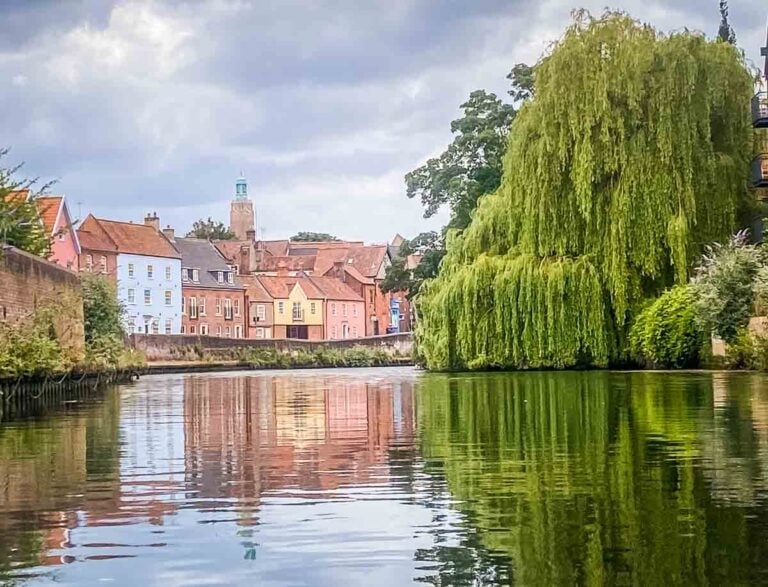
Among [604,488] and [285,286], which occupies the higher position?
[285,286]

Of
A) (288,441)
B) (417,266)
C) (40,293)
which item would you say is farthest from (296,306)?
(288,441)

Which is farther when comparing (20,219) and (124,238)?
(124,238)

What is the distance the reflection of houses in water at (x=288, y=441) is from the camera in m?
9.74

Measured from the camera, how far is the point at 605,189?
1404 inches

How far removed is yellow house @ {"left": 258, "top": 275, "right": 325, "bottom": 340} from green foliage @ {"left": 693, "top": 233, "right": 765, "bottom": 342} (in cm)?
7770

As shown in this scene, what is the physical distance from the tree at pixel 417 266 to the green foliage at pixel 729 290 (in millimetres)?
27802

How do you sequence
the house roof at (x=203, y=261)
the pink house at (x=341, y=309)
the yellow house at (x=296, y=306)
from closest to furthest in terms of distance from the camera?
the house roof at (x=203, y=261), the yellow house at (x=296, y=306), the pink house at (x=341, y=309)

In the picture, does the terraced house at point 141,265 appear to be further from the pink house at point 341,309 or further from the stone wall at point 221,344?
the pink house at point 341,309

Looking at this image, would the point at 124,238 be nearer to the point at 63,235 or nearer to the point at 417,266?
the point at 63,235

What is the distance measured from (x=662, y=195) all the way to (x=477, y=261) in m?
5.66

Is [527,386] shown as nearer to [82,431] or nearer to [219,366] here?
[82,431]

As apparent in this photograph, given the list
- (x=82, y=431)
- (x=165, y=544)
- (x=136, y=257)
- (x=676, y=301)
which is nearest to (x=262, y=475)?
(x=165, y=544)

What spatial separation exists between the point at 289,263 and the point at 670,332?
297 feet

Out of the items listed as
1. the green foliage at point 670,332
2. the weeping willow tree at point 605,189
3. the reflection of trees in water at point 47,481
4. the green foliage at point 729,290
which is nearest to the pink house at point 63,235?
the weeping willow tree at point 605,189
